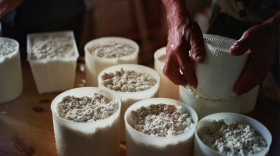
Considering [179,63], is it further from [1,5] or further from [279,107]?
[1,5]

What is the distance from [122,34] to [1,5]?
108 centimetres

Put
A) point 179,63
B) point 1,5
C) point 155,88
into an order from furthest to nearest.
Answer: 1. point 1,5
2. point 155,88
3. point 179,63

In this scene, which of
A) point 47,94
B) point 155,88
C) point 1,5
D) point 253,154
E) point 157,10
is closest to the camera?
point 253,154

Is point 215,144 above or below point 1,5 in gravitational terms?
below

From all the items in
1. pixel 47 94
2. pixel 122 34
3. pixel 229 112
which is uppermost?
pixel 229 112

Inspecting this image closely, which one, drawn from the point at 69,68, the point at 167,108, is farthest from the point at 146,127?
the point at 69,68

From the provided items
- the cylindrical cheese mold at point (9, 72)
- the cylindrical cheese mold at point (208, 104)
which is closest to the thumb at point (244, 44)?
the cylindrical cheese mold at point (208, 104)

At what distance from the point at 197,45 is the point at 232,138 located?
0.25 metres

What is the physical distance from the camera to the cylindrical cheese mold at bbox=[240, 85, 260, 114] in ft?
3.18

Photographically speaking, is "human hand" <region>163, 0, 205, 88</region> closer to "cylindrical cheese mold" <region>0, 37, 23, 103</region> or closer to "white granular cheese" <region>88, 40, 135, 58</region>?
"white granular cheese" <region>88, 40, 135, 58</region>

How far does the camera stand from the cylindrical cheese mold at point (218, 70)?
73 centimetres

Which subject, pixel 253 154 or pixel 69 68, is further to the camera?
pixel 69 68

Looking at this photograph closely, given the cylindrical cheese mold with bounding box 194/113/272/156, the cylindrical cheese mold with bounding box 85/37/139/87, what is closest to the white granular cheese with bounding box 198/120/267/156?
the cylindrical cheese mold with bounding box 194/113/272/156

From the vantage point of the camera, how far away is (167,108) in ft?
2.65
